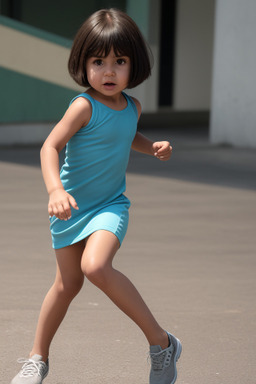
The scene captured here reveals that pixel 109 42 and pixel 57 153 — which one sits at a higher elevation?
pixel 109 42

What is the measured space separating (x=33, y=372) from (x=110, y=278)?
53cm

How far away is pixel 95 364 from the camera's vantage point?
147 inches

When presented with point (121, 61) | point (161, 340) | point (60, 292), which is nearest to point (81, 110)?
point (121, 61)

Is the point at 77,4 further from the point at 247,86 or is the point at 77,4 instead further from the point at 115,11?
the point at 115,11

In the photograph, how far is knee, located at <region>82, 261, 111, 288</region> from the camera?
120 inches

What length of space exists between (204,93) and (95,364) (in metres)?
16.3

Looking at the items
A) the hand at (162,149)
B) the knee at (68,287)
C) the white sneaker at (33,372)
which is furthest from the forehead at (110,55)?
the white sneaker at (33,372)

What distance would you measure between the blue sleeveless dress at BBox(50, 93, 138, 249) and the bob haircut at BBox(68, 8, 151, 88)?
0.50ft

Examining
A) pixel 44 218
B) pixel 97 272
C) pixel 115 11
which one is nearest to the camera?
pixel 97 272

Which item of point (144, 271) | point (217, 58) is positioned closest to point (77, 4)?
point (217, 58)

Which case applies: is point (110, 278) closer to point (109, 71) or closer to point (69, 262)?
point (69, 262)

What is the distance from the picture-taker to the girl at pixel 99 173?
3.17 m

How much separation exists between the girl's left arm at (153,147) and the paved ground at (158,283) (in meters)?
0.96

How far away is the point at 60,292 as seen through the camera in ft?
10.9
